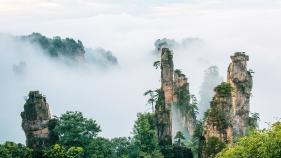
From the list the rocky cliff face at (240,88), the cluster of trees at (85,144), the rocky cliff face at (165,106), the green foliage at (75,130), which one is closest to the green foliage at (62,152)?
the cluster of trees at (85,144)

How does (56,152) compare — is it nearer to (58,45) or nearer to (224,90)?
(224,90)

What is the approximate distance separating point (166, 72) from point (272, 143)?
32850mm

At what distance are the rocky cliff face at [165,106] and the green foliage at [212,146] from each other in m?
11.1

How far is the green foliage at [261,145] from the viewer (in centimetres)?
2048

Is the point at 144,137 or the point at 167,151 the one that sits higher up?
the point at 144,137

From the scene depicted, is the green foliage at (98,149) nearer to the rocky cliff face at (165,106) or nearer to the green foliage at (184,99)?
the rocky cliff face at (165,106)

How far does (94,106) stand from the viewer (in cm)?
15600

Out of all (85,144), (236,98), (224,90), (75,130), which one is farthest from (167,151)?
(75,130)

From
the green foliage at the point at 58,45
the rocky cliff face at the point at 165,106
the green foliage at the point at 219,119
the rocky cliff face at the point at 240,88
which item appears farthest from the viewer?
the green foliage at the point at 58,45

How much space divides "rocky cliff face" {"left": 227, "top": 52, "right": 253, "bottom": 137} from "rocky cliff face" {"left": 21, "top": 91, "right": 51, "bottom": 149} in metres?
27.0

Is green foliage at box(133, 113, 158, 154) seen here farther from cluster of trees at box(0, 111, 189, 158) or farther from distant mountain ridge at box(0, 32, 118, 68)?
distant mountain ridge at box(0, 32, 118, 68)

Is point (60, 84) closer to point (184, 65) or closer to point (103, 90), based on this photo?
point (103, 90)

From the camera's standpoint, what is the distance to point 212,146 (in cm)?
4088

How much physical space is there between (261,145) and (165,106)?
31.1 m
